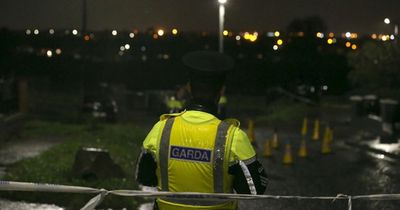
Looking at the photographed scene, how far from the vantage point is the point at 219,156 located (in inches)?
137

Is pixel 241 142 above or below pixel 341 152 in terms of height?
above

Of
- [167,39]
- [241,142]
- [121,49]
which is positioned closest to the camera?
[241,142]

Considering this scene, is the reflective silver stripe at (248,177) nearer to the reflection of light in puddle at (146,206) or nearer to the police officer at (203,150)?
the police officer at (203,150)

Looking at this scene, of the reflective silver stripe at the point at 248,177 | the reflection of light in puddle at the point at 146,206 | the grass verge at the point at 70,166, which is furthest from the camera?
the grass verge at the point at 70,166

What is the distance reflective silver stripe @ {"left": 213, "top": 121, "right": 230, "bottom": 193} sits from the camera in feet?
11.4

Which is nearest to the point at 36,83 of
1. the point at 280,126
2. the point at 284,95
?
the point at 284,95

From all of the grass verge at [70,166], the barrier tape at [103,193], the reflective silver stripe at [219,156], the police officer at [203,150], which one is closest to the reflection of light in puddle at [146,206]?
the grass verge at [70,166]

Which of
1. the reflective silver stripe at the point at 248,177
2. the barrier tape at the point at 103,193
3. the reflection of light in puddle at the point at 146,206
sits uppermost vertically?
the reflective silver stripe at the point at 248,177

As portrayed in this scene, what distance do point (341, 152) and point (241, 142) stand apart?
16.9m

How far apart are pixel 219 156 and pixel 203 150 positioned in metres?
0.09

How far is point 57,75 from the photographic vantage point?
277 feet

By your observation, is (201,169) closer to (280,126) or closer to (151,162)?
(151,162)

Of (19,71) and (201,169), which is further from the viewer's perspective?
(19,71)

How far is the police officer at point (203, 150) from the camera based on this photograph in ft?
11.4
